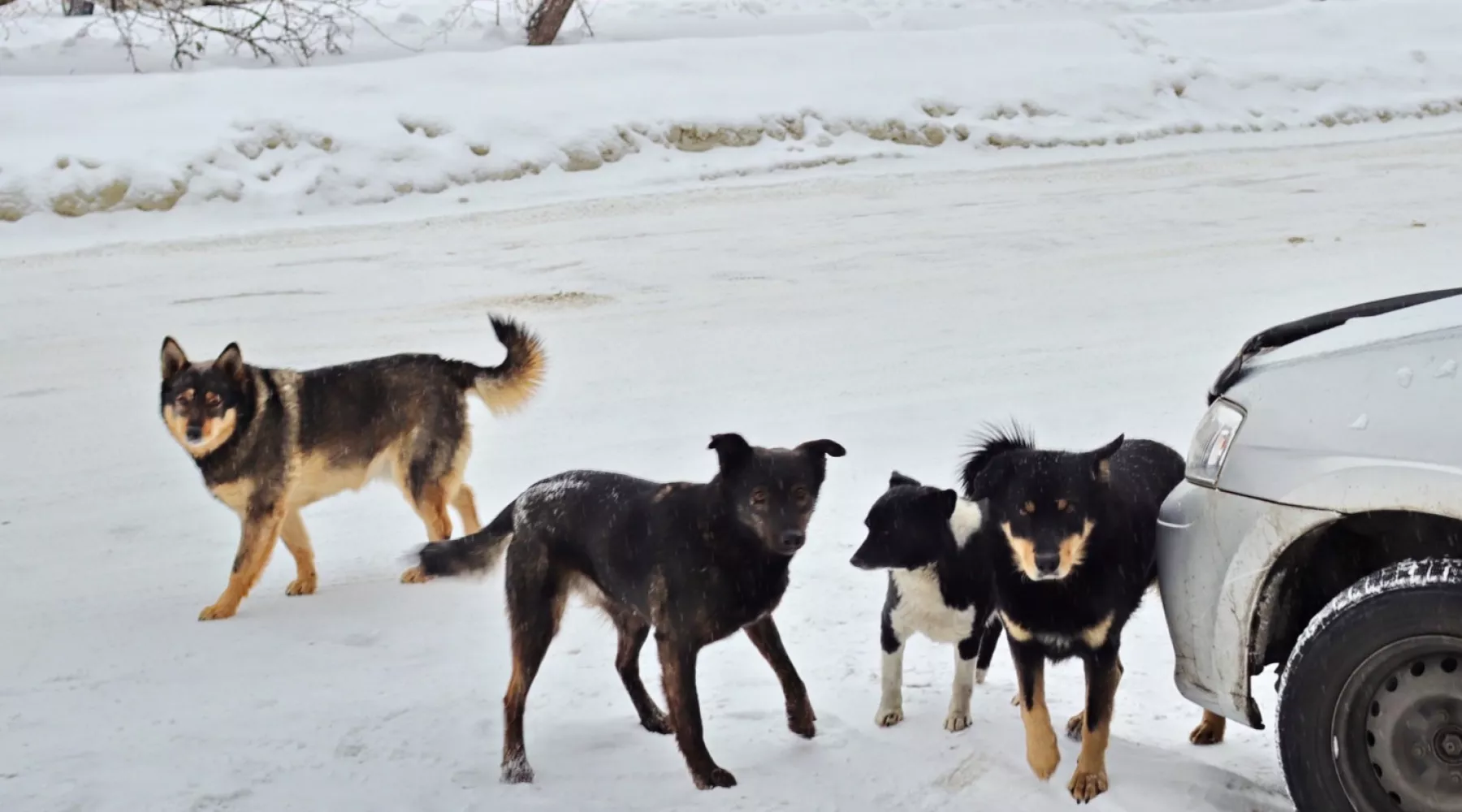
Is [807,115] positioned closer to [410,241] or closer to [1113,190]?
[1113,190]

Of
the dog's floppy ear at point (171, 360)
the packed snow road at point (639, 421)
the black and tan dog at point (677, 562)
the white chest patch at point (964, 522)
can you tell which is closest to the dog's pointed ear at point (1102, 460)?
the white chest patch at point (964, 522)

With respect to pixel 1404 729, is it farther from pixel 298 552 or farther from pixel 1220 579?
pixel 298 552

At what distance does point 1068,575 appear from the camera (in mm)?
4410

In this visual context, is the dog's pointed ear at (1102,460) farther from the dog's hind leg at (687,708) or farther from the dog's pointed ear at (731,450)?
the dog's hind leg at (687,708)

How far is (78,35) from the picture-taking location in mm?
19156

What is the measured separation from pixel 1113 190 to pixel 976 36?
18.9ft

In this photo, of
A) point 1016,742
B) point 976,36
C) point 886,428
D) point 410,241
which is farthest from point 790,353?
point 976,36

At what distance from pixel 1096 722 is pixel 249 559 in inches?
149

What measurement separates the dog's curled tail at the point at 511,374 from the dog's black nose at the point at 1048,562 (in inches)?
133

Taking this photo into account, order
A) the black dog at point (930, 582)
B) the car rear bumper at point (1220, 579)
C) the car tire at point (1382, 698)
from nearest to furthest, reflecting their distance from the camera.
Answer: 1. the car tire at point (1382, 698)
2. the car rear bumper at point (1220, 579)
3. the black dog at point (930, 582)

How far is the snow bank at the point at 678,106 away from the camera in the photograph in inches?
578

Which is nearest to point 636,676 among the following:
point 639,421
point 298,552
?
point 298,552

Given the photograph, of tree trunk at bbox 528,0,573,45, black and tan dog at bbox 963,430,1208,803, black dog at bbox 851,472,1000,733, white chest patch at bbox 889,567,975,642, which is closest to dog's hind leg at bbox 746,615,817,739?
black dog at bbox 851,472,1000,733

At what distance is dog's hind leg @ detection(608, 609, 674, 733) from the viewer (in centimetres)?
512
